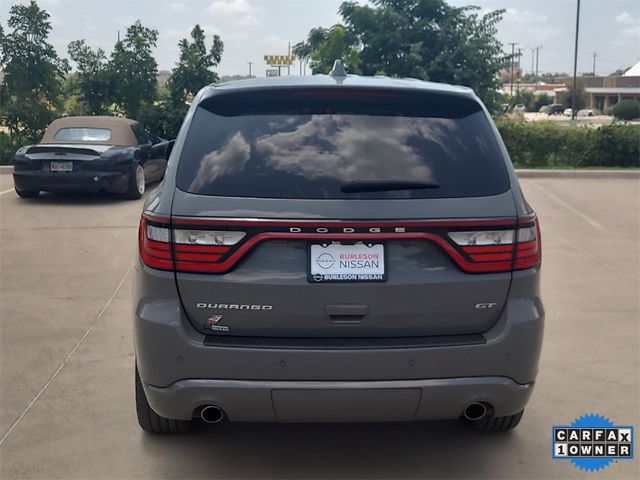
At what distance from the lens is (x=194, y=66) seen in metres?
20.8

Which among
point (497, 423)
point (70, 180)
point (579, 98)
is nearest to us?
point (497, 423)

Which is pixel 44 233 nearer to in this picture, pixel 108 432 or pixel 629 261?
pixel 108 432

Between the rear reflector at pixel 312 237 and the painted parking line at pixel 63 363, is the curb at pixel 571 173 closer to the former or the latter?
the painted parking line at pixel 63 363

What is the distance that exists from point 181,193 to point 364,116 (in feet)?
2.91

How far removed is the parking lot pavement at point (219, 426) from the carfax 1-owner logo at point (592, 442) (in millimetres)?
68

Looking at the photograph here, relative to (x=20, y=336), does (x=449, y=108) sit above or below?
above

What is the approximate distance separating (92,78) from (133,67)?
1.09 m

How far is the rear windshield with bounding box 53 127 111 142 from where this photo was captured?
491 inches

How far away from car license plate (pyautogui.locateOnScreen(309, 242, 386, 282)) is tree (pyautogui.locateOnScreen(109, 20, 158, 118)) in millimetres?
18019

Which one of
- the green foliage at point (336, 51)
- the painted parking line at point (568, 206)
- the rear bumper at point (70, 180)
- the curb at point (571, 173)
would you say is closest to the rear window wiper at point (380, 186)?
the painted parking line at point (568, 206)

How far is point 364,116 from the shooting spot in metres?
3.48

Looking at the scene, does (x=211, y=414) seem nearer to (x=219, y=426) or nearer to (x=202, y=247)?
(x=202, y=247)

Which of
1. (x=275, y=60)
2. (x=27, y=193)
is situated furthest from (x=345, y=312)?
(x=275, y=60)

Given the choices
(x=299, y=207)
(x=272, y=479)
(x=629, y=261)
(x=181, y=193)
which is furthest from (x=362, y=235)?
(x=629, y=261)
